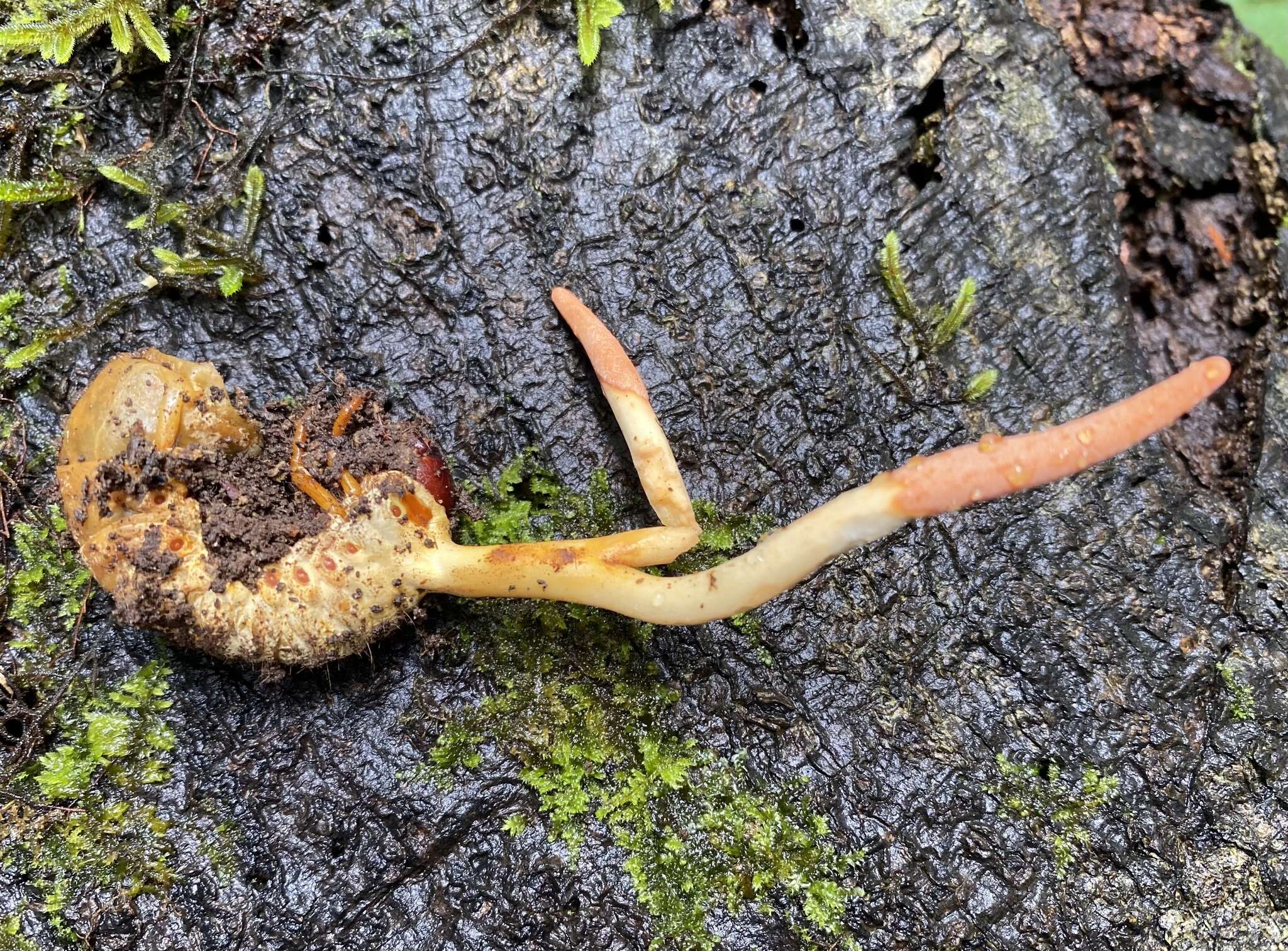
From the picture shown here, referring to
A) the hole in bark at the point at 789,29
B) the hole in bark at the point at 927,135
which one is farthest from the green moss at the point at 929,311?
the hole in bark at the point at 789,29

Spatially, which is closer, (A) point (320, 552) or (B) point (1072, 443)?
(B) point (1072, 443)

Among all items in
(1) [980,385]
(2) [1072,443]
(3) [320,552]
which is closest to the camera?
(2) [1072,443]

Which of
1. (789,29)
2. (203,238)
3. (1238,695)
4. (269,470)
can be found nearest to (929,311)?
(789,29)

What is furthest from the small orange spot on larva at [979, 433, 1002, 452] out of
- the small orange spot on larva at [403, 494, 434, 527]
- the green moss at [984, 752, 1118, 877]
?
the small orange spot on larva at [403, 494, 434, 527]

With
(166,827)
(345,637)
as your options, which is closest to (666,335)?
(345,637)

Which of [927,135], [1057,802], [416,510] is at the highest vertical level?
[927,135]

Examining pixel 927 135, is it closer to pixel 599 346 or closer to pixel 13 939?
pixel 599 346

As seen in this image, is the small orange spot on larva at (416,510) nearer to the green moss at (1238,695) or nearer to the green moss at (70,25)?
the green moss at (70,25)

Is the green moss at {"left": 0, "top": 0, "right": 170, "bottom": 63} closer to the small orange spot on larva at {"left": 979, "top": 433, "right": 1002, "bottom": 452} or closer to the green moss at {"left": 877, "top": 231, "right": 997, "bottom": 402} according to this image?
the green moss at {"left": 877, "top": 231, "right": 997, "bottom": 402}
